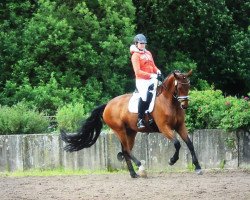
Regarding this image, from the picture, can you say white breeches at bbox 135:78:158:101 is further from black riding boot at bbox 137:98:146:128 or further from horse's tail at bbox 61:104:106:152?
horse's tail at bbox 61:104:106:152

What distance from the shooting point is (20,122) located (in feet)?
70.1

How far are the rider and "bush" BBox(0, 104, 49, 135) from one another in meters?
4.37

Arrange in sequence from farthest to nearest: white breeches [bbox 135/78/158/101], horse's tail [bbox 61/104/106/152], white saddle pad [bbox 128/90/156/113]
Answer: horse's tail [bbox 61/104/106/152]
white saddle pad [bbox 128/90/156/113]
white breeches [bbox 135/78/158/101]

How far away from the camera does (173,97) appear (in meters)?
17.4

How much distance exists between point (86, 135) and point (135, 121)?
165 centimetres

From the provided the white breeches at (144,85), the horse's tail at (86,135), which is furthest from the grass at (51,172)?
the white breeches at (144,85)

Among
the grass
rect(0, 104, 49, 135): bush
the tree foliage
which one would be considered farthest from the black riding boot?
the tree foliage

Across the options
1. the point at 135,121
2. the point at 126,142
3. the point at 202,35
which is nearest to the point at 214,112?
the point at 135,121

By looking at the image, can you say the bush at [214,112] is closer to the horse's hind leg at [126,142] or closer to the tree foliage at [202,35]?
the horse's hind leg at [126,142]

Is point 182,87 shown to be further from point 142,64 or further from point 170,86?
point 142,64

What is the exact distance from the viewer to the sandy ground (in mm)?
12844

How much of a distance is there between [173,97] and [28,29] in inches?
582

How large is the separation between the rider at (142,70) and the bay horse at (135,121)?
26cm

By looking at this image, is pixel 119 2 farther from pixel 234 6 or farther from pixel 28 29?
pixel 234 6
